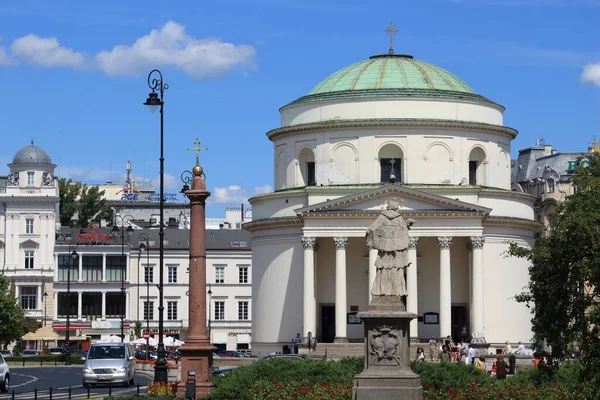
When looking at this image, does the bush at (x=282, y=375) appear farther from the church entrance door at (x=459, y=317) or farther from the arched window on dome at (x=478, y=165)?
the arched window on dome at (x=478, y=165)

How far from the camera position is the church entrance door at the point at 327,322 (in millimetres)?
106688

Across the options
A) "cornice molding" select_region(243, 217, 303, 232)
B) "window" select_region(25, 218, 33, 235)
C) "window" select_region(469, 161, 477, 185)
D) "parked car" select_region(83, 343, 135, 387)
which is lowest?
"parked car" select_region(83, 343, 135, 387)

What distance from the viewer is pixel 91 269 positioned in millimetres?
153000

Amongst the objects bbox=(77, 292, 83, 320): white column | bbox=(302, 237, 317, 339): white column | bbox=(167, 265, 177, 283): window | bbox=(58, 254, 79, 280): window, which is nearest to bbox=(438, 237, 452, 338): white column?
bbox=(302, 237, 317, 339): white column

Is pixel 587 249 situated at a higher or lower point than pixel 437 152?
lower

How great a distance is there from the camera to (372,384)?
40.1m

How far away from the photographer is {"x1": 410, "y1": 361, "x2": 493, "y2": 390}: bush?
1854 inches

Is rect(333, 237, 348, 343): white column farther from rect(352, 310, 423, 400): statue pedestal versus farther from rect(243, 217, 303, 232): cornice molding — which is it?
rect(352, 310, 423, 400): statue pedestal

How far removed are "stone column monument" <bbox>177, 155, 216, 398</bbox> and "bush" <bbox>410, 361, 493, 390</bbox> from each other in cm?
829

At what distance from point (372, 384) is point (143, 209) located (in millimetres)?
159618

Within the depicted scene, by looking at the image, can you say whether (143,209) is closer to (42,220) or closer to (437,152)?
(42,220)

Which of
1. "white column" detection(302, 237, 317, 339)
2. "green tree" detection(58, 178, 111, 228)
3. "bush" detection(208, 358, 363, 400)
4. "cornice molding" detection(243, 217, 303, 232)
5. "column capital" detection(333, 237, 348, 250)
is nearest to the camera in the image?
"bush" detection(208, 358, 363, 400)

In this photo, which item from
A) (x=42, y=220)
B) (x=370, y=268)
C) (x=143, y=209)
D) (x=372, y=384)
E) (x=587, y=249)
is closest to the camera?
(x=372, y=384)

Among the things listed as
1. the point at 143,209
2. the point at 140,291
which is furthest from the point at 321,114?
the point at 143,209
